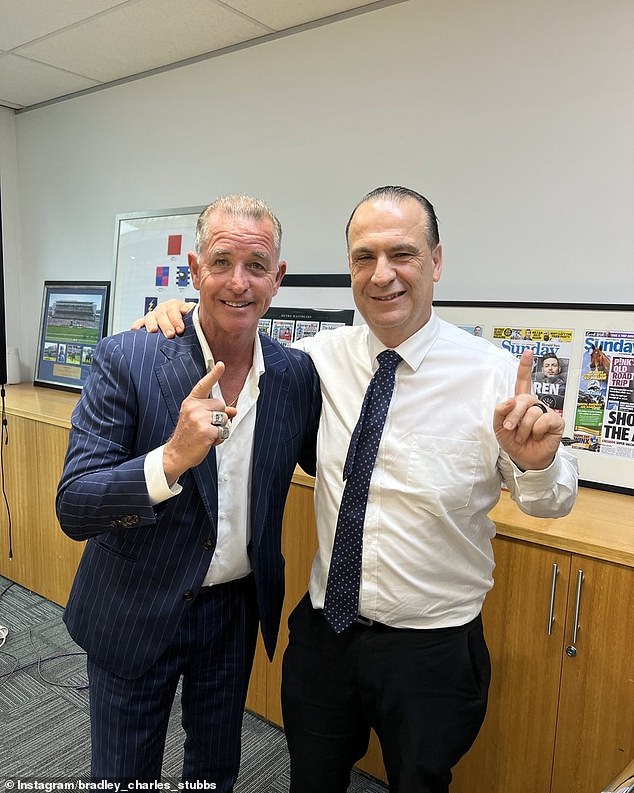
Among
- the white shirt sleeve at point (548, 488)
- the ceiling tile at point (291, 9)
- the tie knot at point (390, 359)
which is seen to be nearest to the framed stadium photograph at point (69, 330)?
the ceiling tile at point (291, 9)

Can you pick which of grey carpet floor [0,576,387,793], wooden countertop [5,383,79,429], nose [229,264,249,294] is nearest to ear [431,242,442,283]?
nose [229,264,249,294]

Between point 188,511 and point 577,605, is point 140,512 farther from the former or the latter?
point 577,605

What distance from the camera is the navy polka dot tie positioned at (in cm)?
139

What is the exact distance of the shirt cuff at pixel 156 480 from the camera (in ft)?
3.83

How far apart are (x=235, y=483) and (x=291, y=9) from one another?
2013mm


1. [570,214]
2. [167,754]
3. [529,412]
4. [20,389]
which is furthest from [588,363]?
[20,389]

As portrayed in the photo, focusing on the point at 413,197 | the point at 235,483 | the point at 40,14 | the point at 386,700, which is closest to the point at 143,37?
the point at 40,14

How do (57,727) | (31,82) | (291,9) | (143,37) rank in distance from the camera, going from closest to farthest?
(57,727) < (291,9) < (143,37) < (31,82)

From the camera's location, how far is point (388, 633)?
4.54 feet

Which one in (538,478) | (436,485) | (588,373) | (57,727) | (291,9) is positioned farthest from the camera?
(291,9)

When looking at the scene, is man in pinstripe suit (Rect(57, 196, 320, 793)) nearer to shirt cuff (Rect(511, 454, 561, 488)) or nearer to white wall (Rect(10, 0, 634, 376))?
shirt cuff (Rect(511, 454, 561, 488))

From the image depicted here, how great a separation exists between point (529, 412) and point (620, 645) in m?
0.79

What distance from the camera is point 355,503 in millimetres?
1390

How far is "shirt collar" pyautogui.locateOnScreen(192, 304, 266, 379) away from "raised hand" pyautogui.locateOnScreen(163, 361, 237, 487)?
0.24 metres
